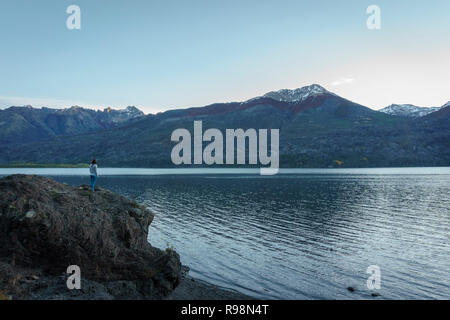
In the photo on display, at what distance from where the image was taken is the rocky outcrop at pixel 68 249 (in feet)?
53.4

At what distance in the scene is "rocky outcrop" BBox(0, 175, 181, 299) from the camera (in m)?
16.3

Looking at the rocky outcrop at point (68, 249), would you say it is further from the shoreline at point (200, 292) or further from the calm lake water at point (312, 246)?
the calm lake water at point (312, 246)

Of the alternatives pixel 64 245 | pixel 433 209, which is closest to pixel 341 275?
pixel 64 245

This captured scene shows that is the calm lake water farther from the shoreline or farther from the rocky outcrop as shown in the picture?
the rocky outcrop

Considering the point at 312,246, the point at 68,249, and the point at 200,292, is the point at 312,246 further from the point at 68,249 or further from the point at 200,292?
the point at 68,249

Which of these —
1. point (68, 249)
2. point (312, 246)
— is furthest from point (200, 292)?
point (312, 246)

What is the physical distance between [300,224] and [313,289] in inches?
951

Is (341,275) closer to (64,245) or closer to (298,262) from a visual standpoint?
(298,262)

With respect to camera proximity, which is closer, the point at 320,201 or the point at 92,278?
the point at 92,278

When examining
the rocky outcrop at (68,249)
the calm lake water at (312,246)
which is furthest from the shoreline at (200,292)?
the calm lake water at (312,246)

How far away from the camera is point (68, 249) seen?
58.0 feet

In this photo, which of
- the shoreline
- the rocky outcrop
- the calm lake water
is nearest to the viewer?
the rocky outcrop

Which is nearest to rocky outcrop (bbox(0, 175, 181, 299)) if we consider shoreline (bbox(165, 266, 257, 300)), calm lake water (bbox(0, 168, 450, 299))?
shoreline (bbox(165, 266, 257, 300))
